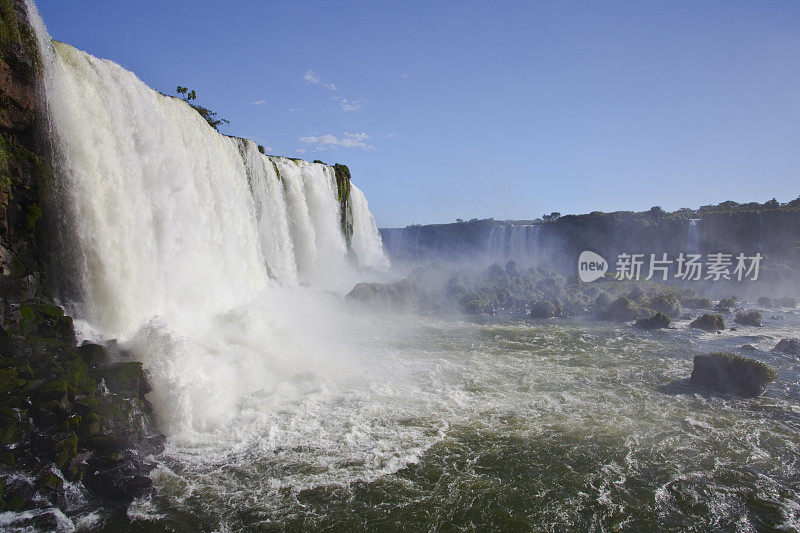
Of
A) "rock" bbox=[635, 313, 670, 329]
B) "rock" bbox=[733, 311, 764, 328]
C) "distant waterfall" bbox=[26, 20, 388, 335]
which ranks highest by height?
"distant waterfall" bbox=[26, 20, 388, 335]

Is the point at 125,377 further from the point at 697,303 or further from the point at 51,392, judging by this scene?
the point at 697,303

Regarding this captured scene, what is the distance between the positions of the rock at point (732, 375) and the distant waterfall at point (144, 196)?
40.5ft

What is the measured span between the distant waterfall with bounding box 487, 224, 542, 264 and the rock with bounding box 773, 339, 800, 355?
3090 centimetres

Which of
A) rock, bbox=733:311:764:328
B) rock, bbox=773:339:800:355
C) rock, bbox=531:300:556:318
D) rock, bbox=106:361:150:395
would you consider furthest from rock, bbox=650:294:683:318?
rock, bbox=106:361:150:395

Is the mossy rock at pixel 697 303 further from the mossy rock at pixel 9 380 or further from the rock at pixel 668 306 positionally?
the mossy rock at pixel 9 380

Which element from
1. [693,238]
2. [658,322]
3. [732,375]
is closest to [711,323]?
[658,322]

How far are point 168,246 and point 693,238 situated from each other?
41.2 metres

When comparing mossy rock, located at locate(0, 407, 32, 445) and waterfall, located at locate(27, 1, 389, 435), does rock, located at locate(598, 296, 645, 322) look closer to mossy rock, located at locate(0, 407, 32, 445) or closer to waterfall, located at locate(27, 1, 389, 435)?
waterfall, located at locate(27, 1, 389, 435)

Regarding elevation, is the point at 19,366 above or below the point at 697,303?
above

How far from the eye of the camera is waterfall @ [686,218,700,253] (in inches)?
1451

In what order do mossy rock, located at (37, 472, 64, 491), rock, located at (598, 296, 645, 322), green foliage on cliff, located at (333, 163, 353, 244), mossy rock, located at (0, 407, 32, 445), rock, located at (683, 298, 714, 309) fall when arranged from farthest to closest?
green foliage on cliff, located at (333, 163, 353, 244), rock, located at (683, 298, 714, 309), rock, located at (598, 296, 645, 322), mossy rock, located at (0, 407, 32, 445), mossy rock, located at (37, 472, 64, 491)

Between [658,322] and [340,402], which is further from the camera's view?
[658,322]

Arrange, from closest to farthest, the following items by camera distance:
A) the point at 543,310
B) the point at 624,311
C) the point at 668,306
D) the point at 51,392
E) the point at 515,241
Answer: the point at 51,392 < the point at 624,311 < the point at 668,306 < the point at 543,310 < the point at 515,241

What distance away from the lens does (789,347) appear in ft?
43.2
